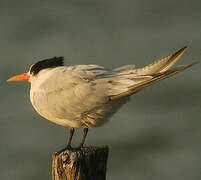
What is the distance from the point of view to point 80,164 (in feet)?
15.1

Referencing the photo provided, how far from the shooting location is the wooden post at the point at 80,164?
458 centimetres

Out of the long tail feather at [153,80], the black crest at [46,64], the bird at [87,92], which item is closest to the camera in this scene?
the long tail feather at [153,80]

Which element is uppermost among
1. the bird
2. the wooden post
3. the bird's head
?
the bird's head

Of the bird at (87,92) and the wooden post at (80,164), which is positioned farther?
the bird at (87,92)

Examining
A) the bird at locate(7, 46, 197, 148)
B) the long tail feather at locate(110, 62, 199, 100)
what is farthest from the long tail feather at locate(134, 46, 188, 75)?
the long tail feather at locate(110, 62, 199, 100)

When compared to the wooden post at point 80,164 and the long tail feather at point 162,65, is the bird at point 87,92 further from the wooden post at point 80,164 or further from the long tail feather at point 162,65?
the wooden post at point 80,164

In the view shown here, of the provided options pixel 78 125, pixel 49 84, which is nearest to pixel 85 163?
pixel 78 125

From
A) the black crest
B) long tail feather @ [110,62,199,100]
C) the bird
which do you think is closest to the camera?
long tail feather @ [110,62,199,100]

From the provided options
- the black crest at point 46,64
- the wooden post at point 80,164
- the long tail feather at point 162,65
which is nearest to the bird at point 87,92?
the long tail feather at point 162,65

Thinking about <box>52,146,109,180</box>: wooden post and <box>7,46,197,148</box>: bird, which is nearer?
<box>52,146,109,180</box>: wooden post

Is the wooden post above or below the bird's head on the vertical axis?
below

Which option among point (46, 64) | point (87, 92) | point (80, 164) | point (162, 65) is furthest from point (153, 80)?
point (46, 64)

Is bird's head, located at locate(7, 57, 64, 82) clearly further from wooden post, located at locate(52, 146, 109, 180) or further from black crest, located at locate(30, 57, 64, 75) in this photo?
wooden post, located at locate(52, 146, 109, 180)

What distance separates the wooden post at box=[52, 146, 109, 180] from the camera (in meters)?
4.58
